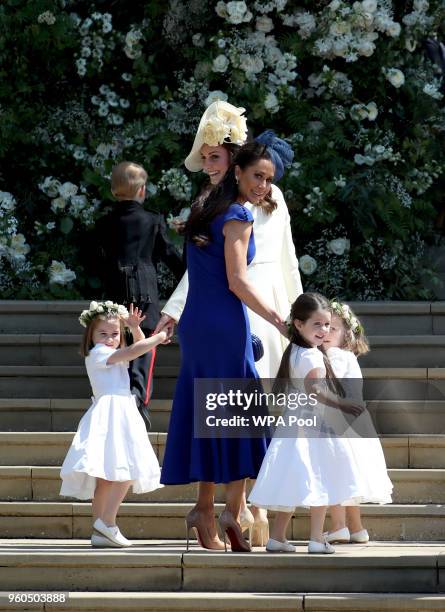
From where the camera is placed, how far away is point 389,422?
25.2ft

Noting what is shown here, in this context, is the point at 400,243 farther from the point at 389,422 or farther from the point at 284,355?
the point at 284,355

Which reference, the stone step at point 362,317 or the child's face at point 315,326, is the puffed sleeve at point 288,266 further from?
the stone step at point 362,317

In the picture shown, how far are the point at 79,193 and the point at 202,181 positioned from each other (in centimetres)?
89

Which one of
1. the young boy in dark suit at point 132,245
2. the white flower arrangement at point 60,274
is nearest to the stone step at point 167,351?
the young boy in dark suit at point 132,245

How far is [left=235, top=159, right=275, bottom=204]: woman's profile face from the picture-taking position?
238 inches

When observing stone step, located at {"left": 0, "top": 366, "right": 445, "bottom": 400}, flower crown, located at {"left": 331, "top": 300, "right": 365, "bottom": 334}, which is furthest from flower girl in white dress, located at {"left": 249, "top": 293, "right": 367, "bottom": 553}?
stone step, located at {"left": 0, "top": 366, "right": 445, "bottom": 400}

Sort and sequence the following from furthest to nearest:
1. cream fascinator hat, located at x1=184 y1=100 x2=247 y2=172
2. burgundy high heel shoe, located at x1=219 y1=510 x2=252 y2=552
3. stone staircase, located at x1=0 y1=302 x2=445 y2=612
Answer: cream fascinator hat, located at x1=184 y1=100 x2=247 y2=172 → burgundy high heel shoe, located at x1=219 y1=510 x2=252 y2=552 → stone staircase, located at x1=0 y1=302 x2=445 y2=612

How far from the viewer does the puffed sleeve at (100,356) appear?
660 cm

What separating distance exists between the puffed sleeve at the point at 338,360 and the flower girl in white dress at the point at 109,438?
0.76 meters

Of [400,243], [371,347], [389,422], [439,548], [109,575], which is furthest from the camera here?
[400,243]

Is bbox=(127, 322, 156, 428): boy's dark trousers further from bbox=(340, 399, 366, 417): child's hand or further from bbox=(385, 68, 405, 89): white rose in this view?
bbox=(385, 68, 405, 89): white rose

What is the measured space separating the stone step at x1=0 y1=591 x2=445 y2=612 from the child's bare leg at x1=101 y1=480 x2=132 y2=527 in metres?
0.59

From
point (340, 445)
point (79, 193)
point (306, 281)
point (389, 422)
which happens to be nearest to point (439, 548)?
point (340, 445)

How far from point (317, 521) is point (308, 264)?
4168mm
